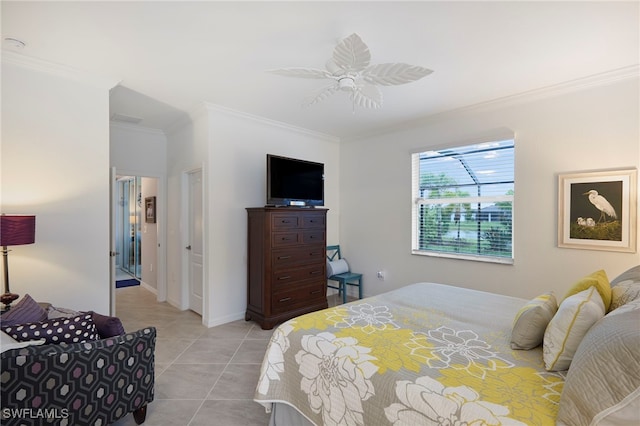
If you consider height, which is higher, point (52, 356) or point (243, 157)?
point (243, 157)

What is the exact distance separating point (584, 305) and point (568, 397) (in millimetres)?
575

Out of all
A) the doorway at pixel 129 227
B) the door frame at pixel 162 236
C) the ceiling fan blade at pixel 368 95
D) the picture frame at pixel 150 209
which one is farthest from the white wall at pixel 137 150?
the ceiling fan blade at pixel 368 95

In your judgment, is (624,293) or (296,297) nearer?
(624,293)

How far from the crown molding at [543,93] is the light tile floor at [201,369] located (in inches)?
136

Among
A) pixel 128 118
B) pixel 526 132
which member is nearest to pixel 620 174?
pixel 526 132

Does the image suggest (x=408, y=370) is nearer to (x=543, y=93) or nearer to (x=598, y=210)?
(x=598, y=210)

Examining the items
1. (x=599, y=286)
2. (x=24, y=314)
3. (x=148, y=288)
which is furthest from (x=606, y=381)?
(x=148, y=288)

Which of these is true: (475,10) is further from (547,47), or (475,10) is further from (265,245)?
(265,245)

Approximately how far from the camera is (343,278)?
14.9 feet

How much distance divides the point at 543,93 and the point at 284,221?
10.4ft

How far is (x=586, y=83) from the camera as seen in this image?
2.88 metres

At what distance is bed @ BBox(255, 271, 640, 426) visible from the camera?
46.3 inches

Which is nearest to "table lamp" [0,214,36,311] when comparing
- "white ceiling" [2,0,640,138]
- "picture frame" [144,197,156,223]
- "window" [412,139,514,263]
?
"white ceiling" [2,0,640,138]

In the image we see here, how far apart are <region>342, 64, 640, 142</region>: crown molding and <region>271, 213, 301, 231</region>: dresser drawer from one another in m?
2.08
